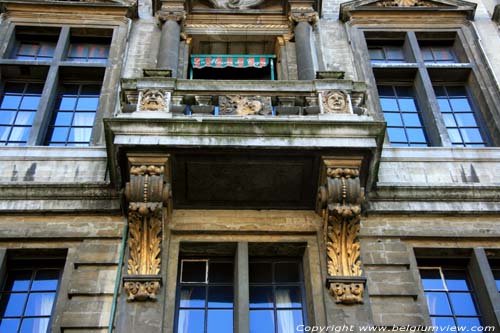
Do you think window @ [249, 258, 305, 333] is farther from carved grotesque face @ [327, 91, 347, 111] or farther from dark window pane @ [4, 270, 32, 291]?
dark window pane @ [4, 270, 32, 291]

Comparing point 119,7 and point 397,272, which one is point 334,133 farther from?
point 119,7

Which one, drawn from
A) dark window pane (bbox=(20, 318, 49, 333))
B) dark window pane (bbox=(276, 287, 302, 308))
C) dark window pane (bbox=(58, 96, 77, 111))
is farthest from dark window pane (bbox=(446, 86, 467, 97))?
dark window pane (bbox=(20, 318, 49, 333))

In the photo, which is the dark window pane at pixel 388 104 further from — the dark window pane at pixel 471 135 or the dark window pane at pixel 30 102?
the dark window pane at pixel 30 102

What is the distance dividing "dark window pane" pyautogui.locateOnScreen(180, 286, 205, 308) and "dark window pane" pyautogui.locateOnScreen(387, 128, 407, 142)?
5290 millimetres

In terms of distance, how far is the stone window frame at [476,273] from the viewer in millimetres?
9906

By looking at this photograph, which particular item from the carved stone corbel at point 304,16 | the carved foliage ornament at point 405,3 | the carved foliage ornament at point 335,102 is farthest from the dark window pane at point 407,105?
the carved foliage ornament at point 335,102

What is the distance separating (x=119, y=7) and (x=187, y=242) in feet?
23.7

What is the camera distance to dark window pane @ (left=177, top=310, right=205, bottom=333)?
9.95 metres

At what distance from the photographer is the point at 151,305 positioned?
31.7 ft

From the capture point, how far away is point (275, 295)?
10.5 metres

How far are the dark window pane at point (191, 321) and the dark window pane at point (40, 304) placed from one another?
6.45ft

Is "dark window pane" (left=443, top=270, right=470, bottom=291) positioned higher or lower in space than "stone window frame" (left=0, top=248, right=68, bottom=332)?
lower

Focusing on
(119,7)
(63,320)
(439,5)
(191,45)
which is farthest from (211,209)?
(439,5)

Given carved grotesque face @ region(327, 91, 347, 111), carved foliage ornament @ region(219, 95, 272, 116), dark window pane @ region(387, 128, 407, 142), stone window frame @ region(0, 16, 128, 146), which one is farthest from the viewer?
dark window pane @ region(387, 128, 407, 142)
